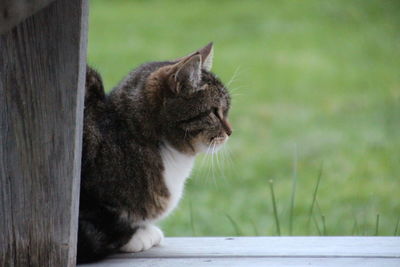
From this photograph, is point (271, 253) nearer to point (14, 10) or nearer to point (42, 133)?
point (42, 133)

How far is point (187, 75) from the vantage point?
2678mm

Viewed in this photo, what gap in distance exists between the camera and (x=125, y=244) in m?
2.74

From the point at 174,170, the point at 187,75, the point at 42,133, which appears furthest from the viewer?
the point at 174,170

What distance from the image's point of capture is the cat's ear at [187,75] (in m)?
2.63

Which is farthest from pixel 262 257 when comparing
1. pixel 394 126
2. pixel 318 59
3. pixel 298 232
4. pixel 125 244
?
pixel 318 59

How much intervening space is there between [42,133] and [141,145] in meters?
0.48

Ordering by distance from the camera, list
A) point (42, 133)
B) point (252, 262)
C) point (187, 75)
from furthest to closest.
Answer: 1. point (187, 75)
2. point (252, 262)
3. point (42, 133)

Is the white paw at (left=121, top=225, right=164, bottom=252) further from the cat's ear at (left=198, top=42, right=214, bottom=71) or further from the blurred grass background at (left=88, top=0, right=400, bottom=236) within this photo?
the cat's ear at (left=198, top=42, right=214, bottom=71)

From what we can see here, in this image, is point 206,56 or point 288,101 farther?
point 288,101

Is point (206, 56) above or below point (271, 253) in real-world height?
above

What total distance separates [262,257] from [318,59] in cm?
613

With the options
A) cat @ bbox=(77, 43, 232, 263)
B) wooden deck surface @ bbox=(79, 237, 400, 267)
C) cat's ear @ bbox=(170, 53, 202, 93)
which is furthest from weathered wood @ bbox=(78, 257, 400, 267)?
cat's ear @ bbox=(170, 53, 202, 93)

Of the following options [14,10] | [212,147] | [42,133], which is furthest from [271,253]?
[14,10]

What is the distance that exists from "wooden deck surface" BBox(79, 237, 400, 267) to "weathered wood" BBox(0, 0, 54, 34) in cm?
101
